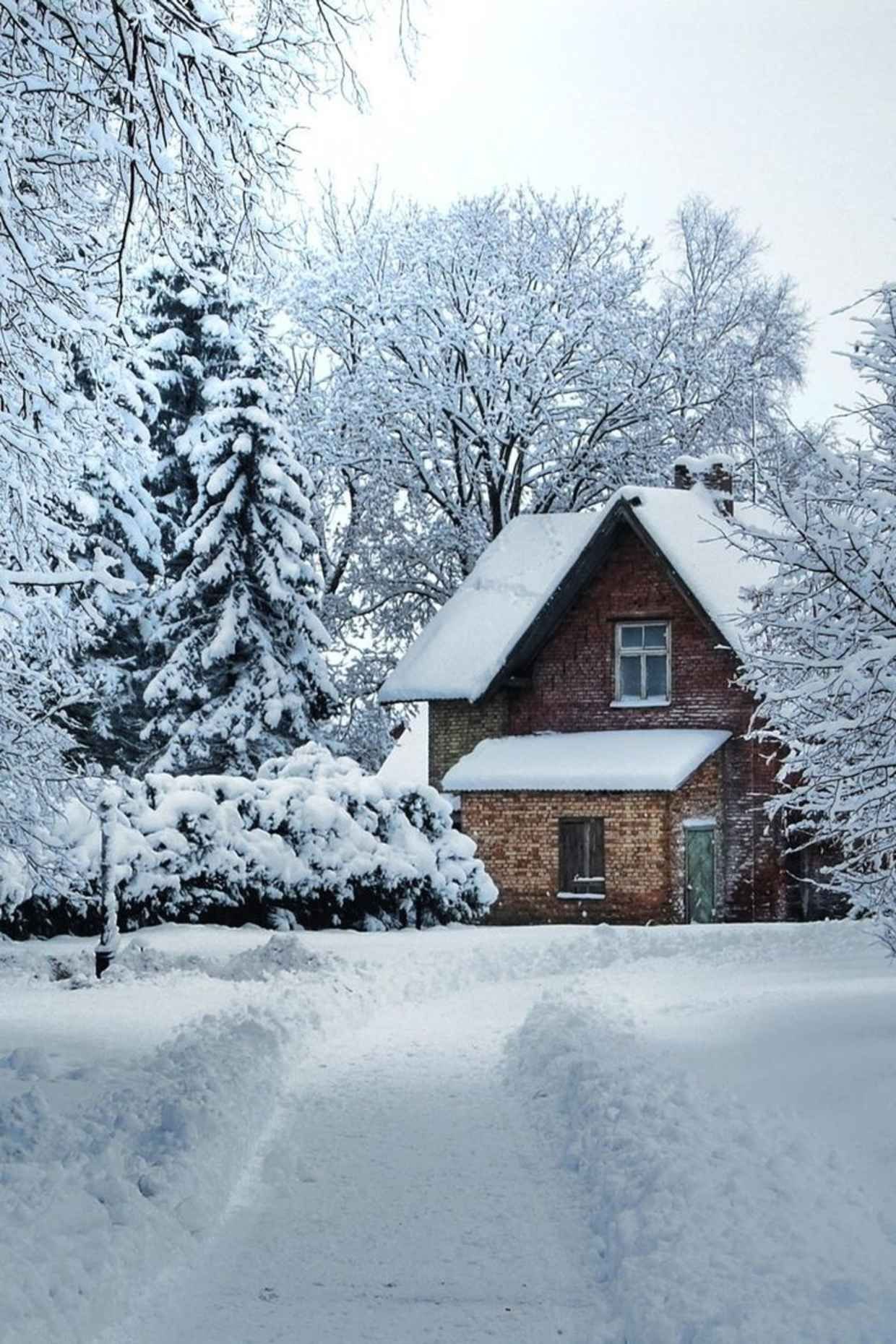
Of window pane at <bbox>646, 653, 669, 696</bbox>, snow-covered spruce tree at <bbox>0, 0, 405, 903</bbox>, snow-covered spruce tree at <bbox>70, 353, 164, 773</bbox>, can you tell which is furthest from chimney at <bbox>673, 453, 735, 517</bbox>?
snow-covered spruce tree at <bbox>0, 0, 405, 903</bbox>

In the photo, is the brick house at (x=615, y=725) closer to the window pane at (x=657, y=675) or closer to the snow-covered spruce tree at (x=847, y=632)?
the window pane at (x=657, y=675)

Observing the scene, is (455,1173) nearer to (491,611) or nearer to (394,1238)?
(394,1238)

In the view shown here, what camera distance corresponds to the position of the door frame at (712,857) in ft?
98.4

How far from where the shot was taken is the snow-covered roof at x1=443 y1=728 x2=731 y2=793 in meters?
29.6

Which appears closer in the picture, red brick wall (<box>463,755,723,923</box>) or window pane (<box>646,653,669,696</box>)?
red brick wall (<box>463,755,723,923</box>)

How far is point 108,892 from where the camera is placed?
18969 mm

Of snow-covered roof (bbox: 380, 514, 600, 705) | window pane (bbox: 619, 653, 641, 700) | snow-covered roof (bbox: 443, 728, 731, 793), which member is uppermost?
snow-covered roof (bbox: 380, 514, 600, 705)

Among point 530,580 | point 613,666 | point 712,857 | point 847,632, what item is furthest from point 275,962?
point 530,580

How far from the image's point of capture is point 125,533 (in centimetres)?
3600

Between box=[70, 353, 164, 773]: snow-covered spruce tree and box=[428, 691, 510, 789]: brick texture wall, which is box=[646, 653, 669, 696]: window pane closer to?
box=[428, 691, 510, 789]: brick texture wall

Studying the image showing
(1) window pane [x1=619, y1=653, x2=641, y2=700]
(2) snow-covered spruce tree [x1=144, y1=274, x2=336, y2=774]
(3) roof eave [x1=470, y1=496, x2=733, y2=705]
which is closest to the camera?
(3) roof eave [x1=470, y1=496, x2=733, y2=705]

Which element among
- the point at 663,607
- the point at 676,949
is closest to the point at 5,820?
the point at 676,949

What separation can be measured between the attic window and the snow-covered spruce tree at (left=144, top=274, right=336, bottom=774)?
19.4ft

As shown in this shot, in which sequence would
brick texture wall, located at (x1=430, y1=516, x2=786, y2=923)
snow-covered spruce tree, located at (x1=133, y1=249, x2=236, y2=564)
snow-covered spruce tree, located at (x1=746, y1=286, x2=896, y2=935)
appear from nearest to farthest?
snow-covered spruce tree, located at (x1=746, y1=286, x2=896, y2=935), brick texture wall, located at (x1=430, y1=516, x2=786, y2=923), snow-covered spruce tree, located at (x1=133, y1=249, x2=236, y2=564)
